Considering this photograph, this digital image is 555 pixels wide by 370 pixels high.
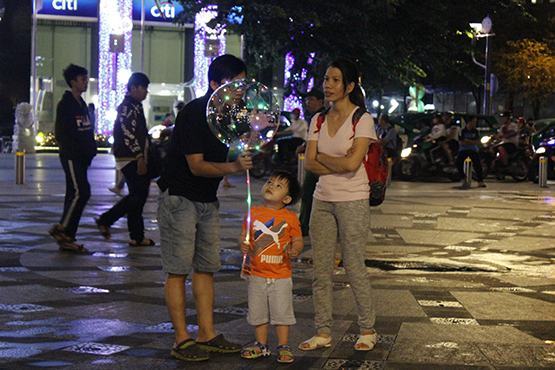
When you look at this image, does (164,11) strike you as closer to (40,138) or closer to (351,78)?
(40,138)

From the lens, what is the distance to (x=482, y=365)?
23.4 feet

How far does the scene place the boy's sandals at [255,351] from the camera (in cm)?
722

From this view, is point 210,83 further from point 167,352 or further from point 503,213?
point 503,213

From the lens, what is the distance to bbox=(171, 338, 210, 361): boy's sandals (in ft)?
23.3

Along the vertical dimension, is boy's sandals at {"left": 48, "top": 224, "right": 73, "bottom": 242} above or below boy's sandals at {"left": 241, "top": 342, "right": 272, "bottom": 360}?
above

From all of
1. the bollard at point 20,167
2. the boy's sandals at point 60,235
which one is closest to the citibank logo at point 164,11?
the bollard at point 20,167

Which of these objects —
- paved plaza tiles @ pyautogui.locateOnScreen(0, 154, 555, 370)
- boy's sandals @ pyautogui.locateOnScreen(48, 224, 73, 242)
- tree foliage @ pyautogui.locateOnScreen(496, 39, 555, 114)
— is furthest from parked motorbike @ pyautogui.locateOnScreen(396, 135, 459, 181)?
tree foliage @ pyautogui.locateOnScreen(496, 39, 555, 114)

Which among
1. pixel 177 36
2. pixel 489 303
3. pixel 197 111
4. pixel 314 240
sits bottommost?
pixel 489 303

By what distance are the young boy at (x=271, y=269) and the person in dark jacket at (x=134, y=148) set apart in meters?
5.54

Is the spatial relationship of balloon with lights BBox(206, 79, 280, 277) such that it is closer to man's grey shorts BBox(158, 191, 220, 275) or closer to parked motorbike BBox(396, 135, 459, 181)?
man's grey shorts BBox(158, 191, 220, 275)

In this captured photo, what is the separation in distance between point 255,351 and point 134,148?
19.0 feet

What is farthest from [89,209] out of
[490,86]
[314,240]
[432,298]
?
[490,86]

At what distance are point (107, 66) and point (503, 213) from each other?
2356 cm

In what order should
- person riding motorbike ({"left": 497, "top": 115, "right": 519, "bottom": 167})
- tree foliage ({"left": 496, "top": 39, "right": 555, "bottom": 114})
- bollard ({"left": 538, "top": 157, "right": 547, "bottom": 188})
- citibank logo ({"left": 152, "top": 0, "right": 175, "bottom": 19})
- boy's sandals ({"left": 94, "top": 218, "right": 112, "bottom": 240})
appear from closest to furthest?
boy's sandals ({"left": 94, "top": 218, "right": 112, "bottom": 240})
bollard ({"left": 538, "top": 157, "right": 547, "bottom": 188})
person riding motorbike ({"left": 497, "top": 115, "right": 519, "bottom": 167})
citibank logo ({"left": 152, "top": 0, "right": 175, "bottom": 19})
tree foliage ({"left": 496, "top": 39, "right": 555, "bottom": 114})
